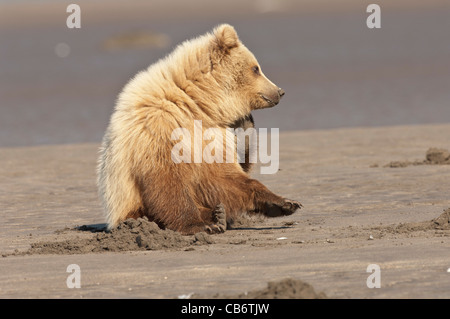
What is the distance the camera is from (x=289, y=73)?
97.5 feet

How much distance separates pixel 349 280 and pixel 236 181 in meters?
2.24

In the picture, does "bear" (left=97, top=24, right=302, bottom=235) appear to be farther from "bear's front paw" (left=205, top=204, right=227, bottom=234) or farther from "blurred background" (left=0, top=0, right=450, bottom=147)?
"blurred background" (left=0, top=0, right=450, bottom=147)

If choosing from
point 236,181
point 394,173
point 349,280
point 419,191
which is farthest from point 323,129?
point 349,280

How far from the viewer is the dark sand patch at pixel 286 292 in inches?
223

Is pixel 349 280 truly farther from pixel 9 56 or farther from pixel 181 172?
pixel 9 56

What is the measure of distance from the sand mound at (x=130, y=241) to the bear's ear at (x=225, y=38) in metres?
1.81

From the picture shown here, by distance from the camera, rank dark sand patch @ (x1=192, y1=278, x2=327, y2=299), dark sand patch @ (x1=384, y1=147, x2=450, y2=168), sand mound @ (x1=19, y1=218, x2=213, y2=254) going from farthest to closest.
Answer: dark sand patch @ (x1=384, y1=147, x2=450, y2=168)
sand mound @ (x1=19, y1=218, x2=213, y2=254)
dark sand patch @ (x1=192, y1=278, x2=327, y2=299)

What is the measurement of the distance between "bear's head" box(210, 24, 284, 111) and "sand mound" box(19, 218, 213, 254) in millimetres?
1621

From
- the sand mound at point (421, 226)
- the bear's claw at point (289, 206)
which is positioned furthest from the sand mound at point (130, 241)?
the sand mound at point (421, 226)

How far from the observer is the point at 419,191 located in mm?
10375

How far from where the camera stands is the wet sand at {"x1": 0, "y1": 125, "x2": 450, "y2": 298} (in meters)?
6.27

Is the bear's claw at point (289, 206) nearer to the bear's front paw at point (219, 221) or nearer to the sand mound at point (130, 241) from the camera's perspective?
the bear's front paw at point (219, 221)

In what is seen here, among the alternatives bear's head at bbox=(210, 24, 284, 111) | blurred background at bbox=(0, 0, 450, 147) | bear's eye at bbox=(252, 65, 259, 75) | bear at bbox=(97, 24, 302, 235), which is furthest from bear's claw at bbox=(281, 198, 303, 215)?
blurred background at bbox=(0, 0, 450, 147)

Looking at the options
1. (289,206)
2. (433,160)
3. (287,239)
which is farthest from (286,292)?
(433,160)
